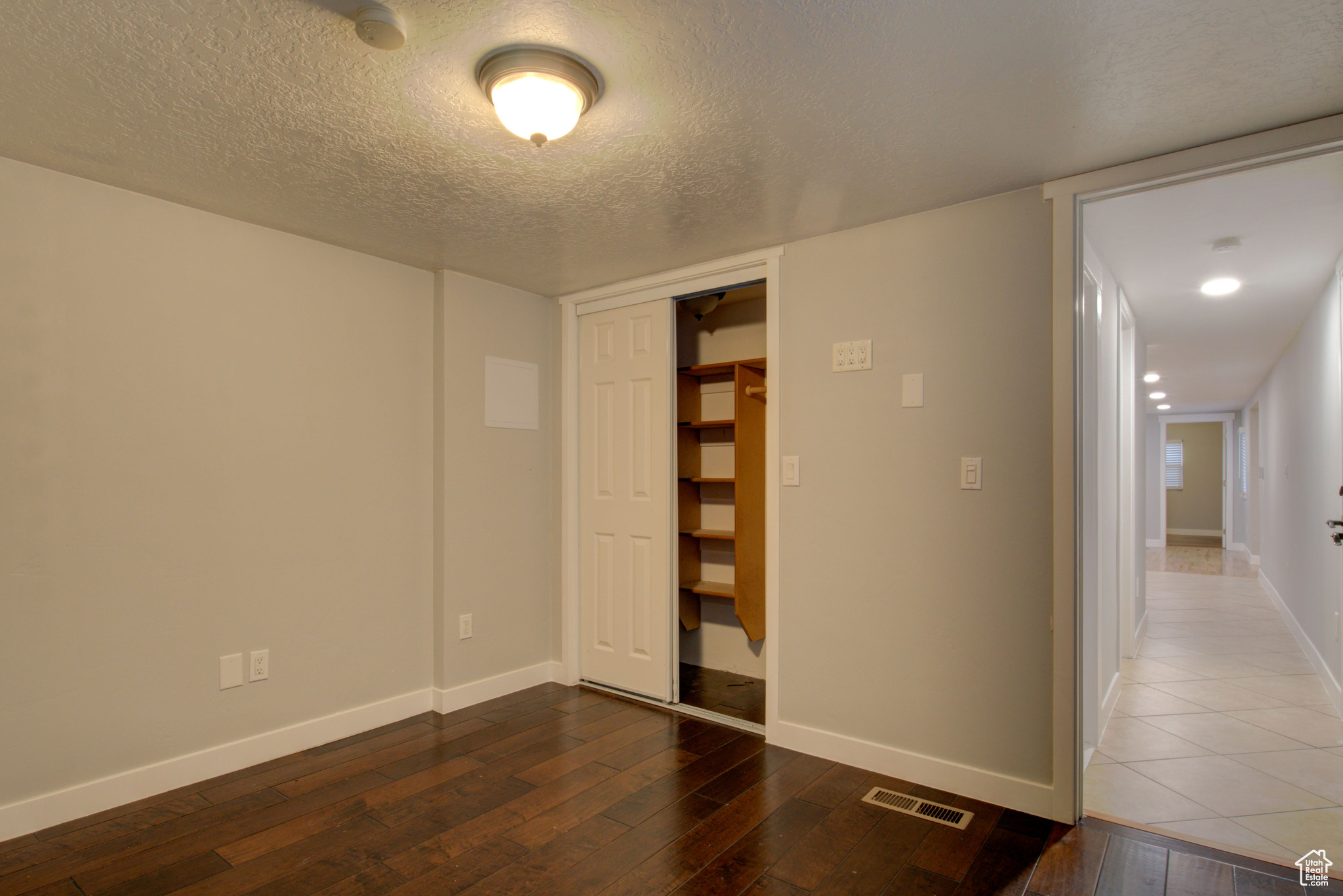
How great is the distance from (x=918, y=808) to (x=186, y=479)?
3003 mm

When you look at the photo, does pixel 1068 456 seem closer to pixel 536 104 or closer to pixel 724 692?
pixel 536 104

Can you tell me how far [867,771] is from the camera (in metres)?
2.74

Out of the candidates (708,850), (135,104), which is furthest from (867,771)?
(135,104)

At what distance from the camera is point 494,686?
3.66m

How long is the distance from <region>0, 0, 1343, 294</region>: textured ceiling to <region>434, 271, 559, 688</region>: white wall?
92cm

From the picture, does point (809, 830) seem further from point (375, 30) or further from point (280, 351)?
point (280, 351)

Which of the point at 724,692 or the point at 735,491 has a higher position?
the point at 735,491

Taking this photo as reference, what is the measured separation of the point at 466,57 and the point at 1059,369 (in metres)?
2.09

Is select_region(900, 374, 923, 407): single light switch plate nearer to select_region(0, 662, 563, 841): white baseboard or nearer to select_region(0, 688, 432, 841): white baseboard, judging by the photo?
select_region(0, 662, 563, 841): white baseboard

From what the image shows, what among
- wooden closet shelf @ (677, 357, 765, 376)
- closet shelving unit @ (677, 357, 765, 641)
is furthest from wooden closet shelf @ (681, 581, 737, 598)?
wooden closet shelf @ (677, 357, 765, 376)

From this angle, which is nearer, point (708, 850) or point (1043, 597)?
point (708, 850)

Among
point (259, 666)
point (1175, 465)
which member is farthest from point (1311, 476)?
point (1175, 465)

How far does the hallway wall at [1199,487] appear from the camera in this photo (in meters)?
13.1

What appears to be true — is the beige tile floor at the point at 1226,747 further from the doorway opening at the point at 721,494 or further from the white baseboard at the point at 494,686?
the white baseboard at the point at 494,686
